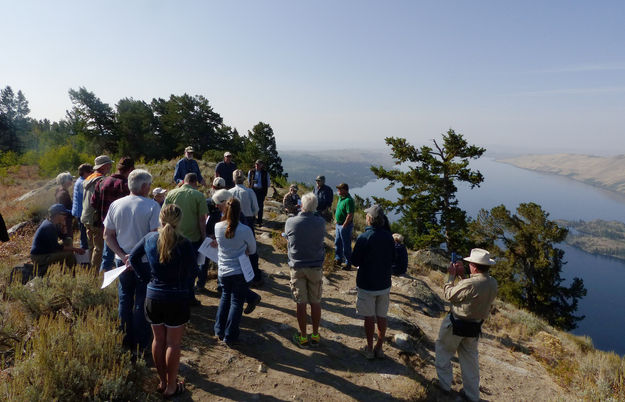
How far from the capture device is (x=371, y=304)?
3988 mm

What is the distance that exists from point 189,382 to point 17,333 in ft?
6.66

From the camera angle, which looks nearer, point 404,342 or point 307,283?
point 307,283

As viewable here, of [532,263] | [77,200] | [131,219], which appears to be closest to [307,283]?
[131,219]

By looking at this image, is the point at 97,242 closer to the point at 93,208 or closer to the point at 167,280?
the point at 93,208

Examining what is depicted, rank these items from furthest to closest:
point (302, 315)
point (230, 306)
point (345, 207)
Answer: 1. point (345, 207)
2. point (302, 315)
3. point (230, 306)

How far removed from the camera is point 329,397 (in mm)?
3469

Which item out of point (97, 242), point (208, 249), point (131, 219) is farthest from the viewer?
point (97, 242)

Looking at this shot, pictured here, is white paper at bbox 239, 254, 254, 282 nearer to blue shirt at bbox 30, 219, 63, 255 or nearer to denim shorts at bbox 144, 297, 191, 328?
denim shorts at bbox 144, 297, 191, 328

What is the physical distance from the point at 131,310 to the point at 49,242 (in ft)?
9.00

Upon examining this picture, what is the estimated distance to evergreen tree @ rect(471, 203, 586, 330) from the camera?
25953 millimetres

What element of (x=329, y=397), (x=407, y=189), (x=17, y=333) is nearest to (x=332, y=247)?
(x=329, y=397)

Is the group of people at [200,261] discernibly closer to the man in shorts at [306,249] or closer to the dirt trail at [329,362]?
the man in shorts at [306,249]

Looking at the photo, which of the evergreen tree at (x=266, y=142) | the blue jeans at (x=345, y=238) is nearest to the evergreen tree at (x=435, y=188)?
the evergreen tree at (x=266, y=142)

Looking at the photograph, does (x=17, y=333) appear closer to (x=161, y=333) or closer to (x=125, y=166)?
(x=161, y=333)
